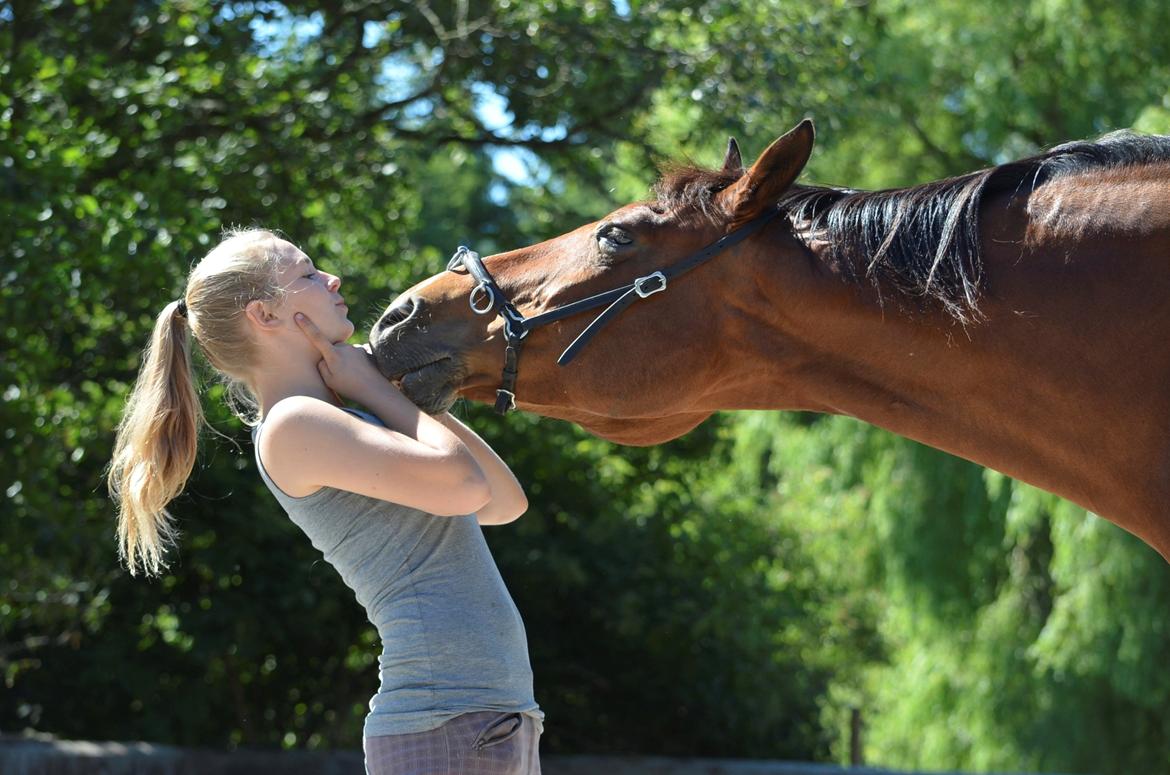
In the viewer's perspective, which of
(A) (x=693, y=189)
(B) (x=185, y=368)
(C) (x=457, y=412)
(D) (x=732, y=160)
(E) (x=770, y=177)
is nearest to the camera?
(B) (x=185, y=368)

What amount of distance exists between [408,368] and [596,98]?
13.7 ft

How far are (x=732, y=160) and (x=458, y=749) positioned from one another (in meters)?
1.46

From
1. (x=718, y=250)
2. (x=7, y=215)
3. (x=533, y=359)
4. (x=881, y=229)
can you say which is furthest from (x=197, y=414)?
(x=7, y=215)

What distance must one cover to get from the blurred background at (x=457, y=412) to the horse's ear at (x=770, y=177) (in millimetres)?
2930

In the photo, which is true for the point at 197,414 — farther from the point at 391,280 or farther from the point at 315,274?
the point at 391,280

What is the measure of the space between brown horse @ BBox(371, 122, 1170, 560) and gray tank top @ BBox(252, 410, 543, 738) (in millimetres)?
351

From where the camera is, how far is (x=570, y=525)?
6.73m

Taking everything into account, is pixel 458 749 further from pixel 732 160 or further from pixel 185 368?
pixel 732 160

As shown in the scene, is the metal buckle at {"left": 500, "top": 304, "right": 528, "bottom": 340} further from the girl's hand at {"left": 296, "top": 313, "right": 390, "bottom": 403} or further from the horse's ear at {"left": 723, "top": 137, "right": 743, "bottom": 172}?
the horse's ear at {"left": 723, "top": 137, "right": 743, "bottom": 172}

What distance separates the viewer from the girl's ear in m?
2.33

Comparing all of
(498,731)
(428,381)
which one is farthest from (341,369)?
(498,731)

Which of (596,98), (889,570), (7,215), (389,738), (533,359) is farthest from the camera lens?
(889,570)

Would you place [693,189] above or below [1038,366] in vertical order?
above

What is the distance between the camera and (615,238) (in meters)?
2.65
